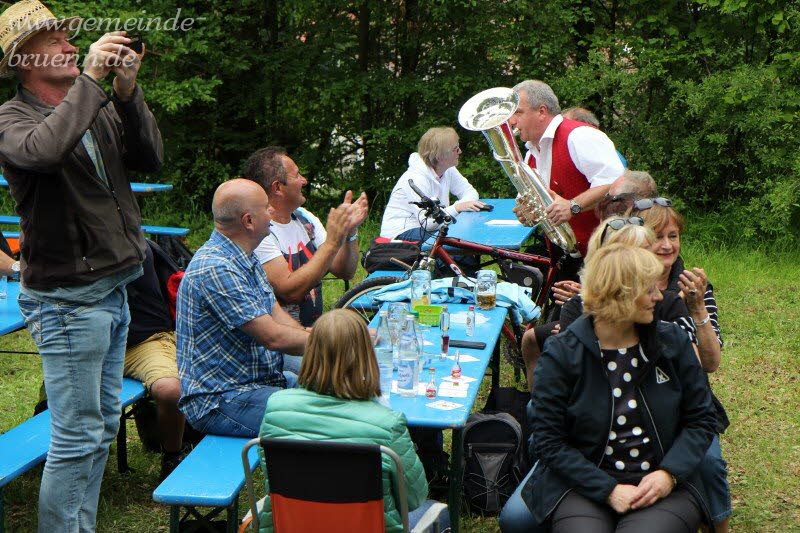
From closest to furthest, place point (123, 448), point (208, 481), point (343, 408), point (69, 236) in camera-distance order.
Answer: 1. point (343, 408)
2. point (69, 236)
3. point (208, 481)
4. point (123, 448)

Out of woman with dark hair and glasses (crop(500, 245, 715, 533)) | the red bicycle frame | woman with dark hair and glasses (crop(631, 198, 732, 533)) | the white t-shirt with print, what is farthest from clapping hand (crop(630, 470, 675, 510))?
the red bicycle frame

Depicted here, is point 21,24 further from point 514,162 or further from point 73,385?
point 514,162

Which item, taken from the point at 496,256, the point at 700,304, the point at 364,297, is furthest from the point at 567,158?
the point at 700,304

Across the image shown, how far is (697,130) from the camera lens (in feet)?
31.7

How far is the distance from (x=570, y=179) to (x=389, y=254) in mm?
1232

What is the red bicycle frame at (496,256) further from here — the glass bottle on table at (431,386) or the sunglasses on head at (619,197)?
the glass bottle on table at (431,386)

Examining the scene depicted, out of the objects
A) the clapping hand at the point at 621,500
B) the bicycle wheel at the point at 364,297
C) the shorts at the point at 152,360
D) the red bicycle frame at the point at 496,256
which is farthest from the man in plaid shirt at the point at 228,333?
the red bicycle frame at the point at 496,256

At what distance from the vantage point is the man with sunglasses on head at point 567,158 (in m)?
5.37

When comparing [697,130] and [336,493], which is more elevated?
[697,130]

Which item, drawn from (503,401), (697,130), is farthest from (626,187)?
(697,130)

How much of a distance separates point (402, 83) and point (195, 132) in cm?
241

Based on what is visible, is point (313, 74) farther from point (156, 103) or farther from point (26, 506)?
point (26, 506)

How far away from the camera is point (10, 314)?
4613 millimetres

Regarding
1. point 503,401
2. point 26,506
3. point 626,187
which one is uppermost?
point 626,187
